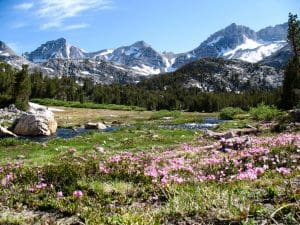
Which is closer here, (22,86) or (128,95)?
(22,86)

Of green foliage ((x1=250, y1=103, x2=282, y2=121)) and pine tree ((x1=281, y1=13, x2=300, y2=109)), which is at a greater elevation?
pine tree ((x1=281, y1=13, x2=300, y2=109))

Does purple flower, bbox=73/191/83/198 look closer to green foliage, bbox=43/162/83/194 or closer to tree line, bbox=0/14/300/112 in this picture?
green foliage, bbox=43/162/83/194

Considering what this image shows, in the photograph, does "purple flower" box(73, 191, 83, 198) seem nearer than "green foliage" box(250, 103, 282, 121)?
Yes

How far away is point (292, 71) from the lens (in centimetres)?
8981

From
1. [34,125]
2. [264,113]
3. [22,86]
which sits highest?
[22,86]

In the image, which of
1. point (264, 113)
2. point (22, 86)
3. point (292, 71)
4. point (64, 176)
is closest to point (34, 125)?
point (264, 113)

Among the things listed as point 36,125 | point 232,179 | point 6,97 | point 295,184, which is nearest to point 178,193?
point 232,179

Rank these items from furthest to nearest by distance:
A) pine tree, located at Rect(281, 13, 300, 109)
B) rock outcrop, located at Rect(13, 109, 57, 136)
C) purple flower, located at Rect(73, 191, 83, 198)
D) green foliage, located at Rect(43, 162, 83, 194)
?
pine tree, located at Rect(281, 13, 300, 109), rock outcrop, located at Rect(13, 109, 57, 136), green foliage, located at Rect(43, 162, 83, 194), purple flower, located at Rect(73, 191, 83, 198)

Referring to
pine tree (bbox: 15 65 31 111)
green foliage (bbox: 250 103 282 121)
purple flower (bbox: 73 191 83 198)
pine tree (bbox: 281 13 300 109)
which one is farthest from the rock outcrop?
pine tree (bbox: 281 13 300 109)

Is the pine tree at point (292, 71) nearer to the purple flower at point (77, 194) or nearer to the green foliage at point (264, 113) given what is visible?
the green foliage at point (264, 113)

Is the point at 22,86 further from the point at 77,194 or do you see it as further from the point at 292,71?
the point at 77,194

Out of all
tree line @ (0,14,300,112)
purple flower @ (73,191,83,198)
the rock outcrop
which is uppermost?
tree line @ (0,14,300,112)

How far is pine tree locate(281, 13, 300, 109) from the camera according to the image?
83.8 m

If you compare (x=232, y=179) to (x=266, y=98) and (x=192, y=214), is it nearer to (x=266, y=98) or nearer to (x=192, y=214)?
(x=192, y=214)
